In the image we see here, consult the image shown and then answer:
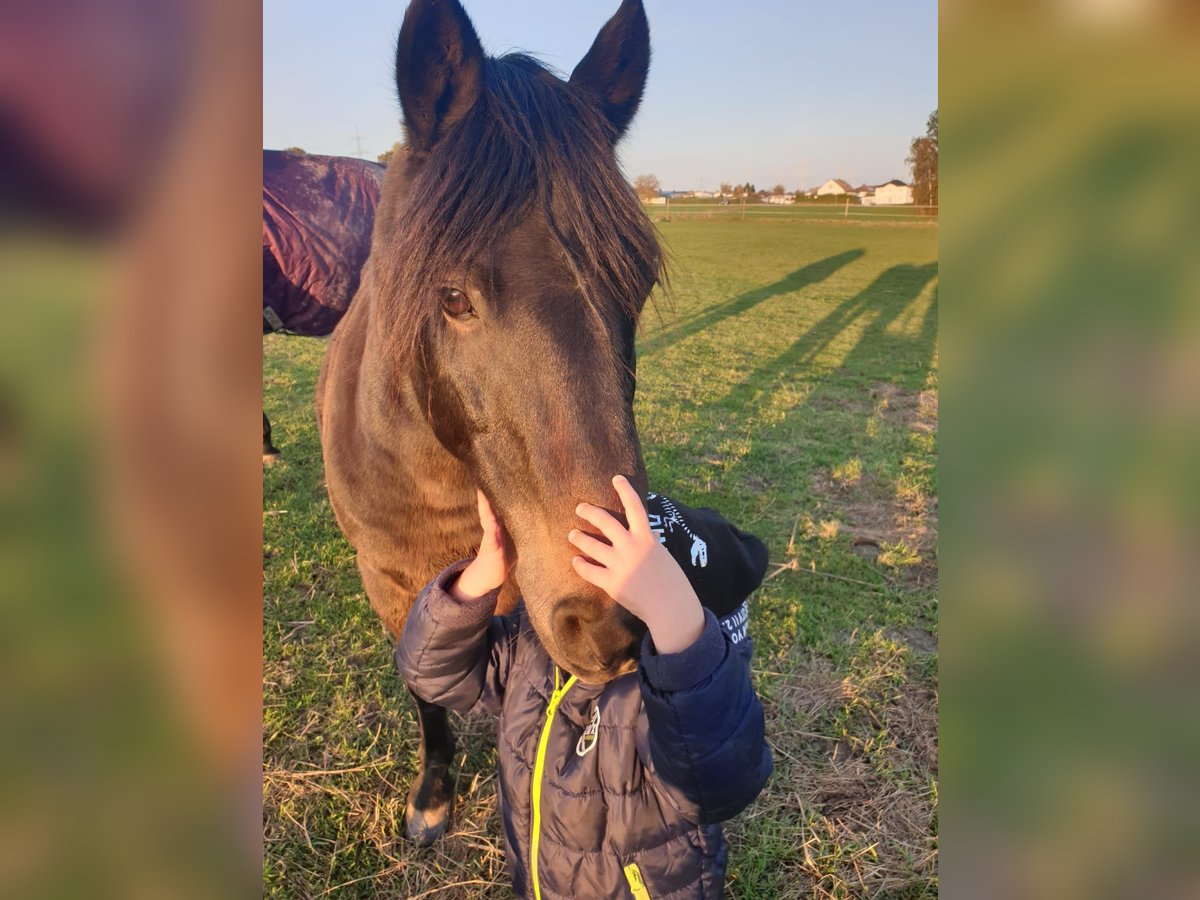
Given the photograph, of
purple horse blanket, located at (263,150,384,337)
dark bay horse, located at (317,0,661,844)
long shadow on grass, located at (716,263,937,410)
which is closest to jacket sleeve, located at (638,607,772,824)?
dark bay horse, located at (317,0,661,844)

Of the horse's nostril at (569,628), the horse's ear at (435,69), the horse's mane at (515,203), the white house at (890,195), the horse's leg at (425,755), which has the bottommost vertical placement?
the horse's leg at (425,755)

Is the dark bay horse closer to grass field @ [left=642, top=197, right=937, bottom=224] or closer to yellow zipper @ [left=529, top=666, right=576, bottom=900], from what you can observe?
yellow zipper @ [left=529, top=666, right=576, bottom=900]

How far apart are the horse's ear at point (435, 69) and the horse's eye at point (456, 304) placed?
19.8 inches

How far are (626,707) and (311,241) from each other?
3.65 metres

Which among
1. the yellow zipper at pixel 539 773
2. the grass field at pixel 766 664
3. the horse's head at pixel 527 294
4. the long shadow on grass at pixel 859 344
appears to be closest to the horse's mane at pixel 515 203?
the horse's head at pixel 527 294

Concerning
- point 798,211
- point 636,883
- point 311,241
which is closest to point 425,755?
point 636,883

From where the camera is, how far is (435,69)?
1.68 m

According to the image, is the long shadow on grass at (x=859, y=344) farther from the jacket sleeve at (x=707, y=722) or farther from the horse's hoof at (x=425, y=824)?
the jacket sleeve at (x=707, y=722)

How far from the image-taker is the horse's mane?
1.51m

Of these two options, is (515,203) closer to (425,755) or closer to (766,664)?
(425,755)

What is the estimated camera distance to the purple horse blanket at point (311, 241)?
14.0 ft
